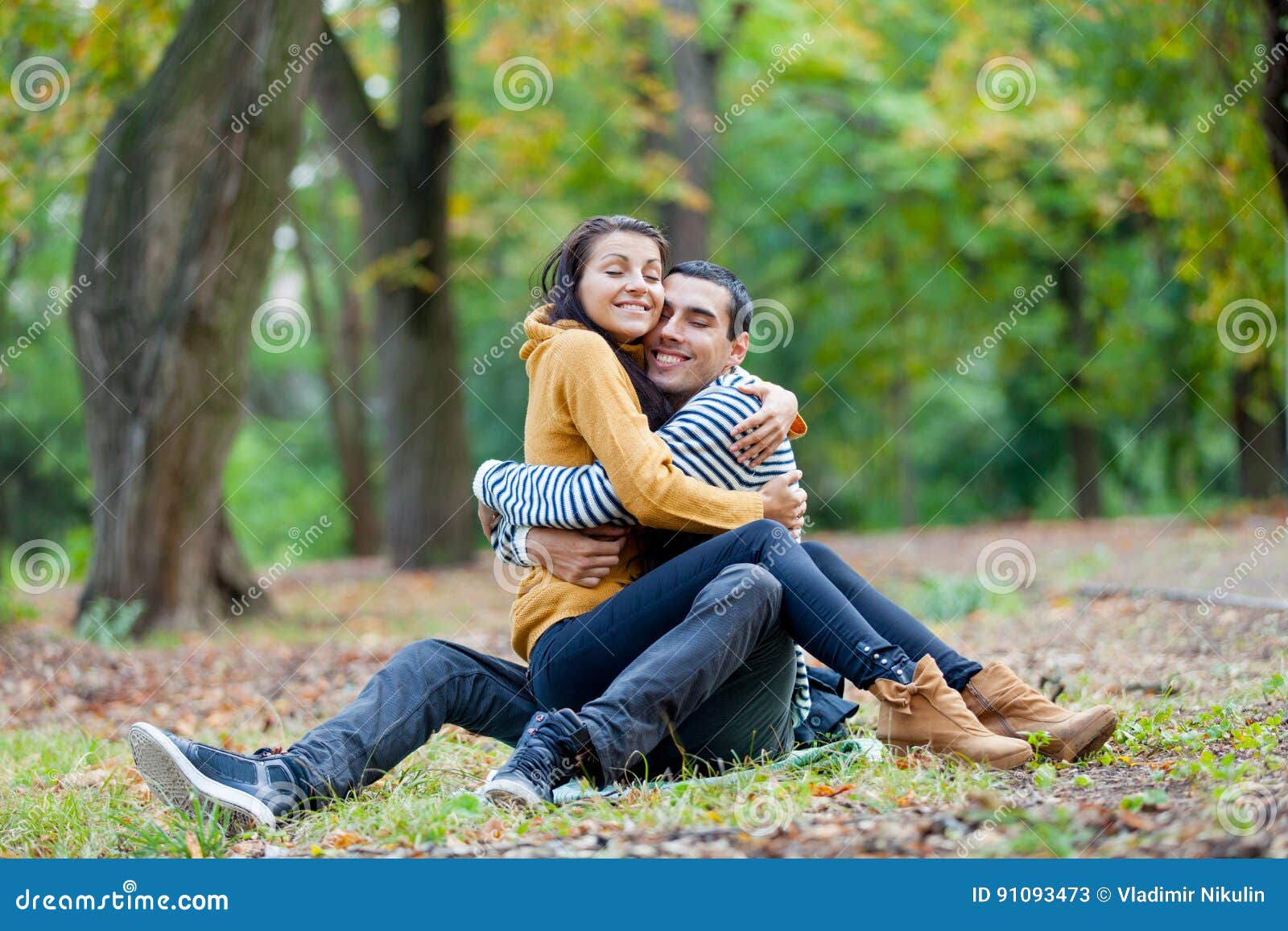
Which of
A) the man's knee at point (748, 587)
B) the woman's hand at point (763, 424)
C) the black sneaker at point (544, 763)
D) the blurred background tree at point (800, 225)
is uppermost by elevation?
the blurred background tree at point (800, 225)

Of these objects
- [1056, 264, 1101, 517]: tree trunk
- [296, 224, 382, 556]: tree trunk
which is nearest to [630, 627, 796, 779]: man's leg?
[1056, 264, 1101, 517]: tree trunk

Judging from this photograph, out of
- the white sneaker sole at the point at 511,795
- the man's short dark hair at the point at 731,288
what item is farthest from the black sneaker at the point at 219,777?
the man's short dark hair at the point at 731,288

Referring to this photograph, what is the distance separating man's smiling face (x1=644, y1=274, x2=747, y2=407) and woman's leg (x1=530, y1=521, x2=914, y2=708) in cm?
50

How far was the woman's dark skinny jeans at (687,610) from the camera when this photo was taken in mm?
3012

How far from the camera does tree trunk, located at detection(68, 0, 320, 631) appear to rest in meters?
6.84

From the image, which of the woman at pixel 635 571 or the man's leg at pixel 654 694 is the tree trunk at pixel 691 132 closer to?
the woman at pixel 635 571

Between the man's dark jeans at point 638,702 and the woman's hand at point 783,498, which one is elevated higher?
the woman's hand at point 783,498

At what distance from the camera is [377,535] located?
17031 mm

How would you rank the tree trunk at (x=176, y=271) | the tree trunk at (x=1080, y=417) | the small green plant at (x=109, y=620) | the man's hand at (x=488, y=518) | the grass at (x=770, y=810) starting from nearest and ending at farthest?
the grass at (x=770, y=810) < the man's hand at (x=488, y=518) < the tree trunk at (x=176, y=271) < the small green plant at (x=109, y=620) < the tree trunk at (x=1080, y=417)

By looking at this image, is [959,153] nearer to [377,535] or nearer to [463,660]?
[377,535]

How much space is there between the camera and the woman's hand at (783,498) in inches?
127

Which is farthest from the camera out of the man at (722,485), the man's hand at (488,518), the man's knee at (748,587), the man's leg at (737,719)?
the man's hand at (488,518)

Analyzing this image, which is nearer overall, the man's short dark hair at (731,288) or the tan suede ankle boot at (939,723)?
the tan suede ankle boot at (939,723)

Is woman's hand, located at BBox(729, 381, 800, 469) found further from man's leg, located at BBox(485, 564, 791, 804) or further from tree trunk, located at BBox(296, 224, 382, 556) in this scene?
tree trunk, located at BBox(296, 224, 382, 556)
